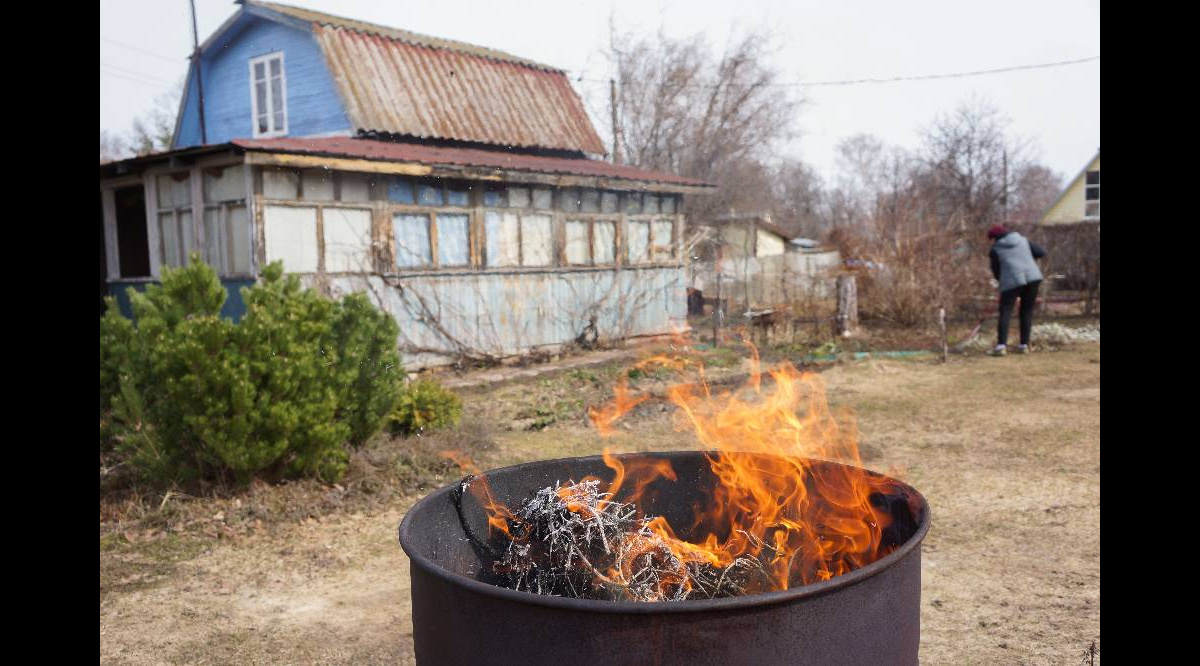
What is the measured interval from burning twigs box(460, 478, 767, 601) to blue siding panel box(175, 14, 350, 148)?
12768 mm

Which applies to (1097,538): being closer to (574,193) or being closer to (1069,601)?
(1069,601)

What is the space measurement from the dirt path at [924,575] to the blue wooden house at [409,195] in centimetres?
494

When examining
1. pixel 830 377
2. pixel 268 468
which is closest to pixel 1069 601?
pixel 268 468

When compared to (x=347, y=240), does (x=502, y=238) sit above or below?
above

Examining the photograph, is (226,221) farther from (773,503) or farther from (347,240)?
(773,503)

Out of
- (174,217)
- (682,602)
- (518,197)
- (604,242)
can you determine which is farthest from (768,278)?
(682,602)

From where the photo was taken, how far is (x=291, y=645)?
3.89 metres

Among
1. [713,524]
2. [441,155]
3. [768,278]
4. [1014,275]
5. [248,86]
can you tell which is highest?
[248,86]

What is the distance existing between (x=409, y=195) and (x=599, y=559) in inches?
392

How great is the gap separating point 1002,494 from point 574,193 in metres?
9.85

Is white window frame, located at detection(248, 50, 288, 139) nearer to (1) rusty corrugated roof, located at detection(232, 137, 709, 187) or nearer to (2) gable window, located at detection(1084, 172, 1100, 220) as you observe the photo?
(1) rusty corrugated roof, located at detection(232, 137, 709, 187)

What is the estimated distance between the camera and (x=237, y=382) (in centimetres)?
541

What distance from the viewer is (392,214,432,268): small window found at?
1180cm

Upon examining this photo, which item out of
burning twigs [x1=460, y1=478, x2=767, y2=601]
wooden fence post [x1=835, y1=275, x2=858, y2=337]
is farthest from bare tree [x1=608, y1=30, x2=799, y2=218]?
burning twigs [x1=460, y1=478, x2=767, y2=601]
